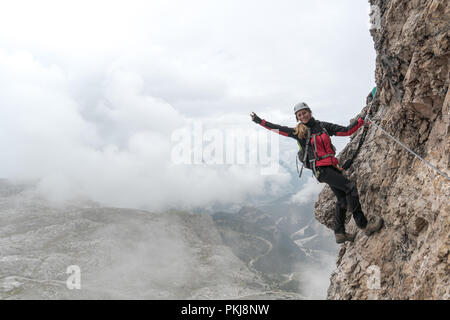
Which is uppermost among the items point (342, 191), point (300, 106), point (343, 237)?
point (300, 106)

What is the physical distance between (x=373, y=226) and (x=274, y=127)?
265 inches

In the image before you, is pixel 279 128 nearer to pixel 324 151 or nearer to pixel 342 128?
pixel 324 151

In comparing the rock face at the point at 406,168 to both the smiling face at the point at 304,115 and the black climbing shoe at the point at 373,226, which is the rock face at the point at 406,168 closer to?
the black climbing shoe at the point at 373,226

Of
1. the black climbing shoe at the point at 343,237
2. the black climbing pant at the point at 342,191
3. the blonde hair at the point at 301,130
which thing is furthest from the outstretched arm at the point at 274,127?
the black climbing shoe at the point at 343,237

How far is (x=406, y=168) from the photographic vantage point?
38.0 ft

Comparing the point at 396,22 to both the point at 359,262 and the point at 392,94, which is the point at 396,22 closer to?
the point at 392,94

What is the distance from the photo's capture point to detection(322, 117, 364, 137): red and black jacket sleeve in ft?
39.9

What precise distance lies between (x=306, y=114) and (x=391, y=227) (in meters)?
6.26

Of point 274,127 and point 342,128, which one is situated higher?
point 274,127

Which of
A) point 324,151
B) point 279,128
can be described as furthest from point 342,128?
point 279,128

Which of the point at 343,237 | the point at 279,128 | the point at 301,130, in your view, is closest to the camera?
the point at 301,130

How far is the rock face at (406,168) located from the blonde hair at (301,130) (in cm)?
408
